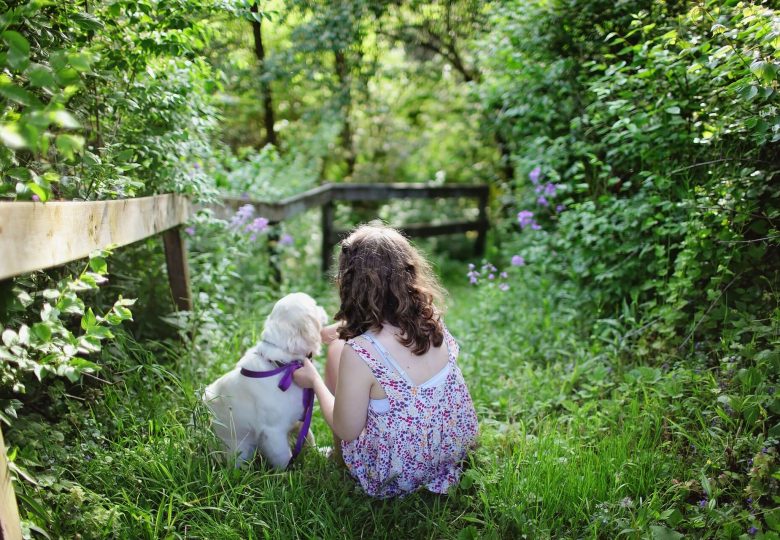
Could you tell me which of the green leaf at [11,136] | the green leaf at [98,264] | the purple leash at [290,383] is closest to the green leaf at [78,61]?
the green leaf at [11,136]

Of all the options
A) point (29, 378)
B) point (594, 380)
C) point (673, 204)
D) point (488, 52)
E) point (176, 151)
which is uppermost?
point (488, 52)

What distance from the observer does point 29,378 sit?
215cm

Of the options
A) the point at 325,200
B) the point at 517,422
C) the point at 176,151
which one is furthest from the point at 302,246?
the point at 517,422

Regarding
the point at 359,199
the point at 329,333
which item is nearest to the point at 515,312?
the point at 329,333

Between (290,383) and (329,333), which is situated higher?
(329,333)

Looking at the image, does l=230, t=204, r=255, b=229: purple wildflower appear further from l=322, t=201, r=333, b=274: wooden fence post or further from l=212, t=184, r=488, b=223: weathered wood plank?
l=322, t=201, r=333, b=274: wooden fence post

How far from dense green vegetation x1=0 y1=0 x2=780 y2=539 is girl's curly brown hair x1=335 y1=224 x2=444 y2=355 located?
0.63 m

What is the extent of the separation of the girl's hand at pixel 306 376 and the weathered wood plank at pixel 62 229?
0.86 meters

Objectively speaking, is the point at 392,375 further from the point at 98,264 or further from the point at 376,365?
the point at 98,264

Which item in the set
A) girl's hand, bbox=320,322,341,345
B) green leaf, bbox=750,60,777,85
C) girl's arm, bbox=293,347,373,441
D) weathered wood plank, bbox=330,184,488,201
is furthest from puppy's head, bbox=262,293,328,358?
weathered wood plank, bbox=330,184,488,201

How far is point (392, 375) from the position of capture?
220 centimetres

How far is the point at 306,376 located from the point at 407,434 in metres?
0.50

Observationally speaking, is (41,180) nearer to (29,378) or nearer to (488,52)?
(29,378)

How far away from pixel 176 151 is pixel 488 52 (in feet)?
12.2
